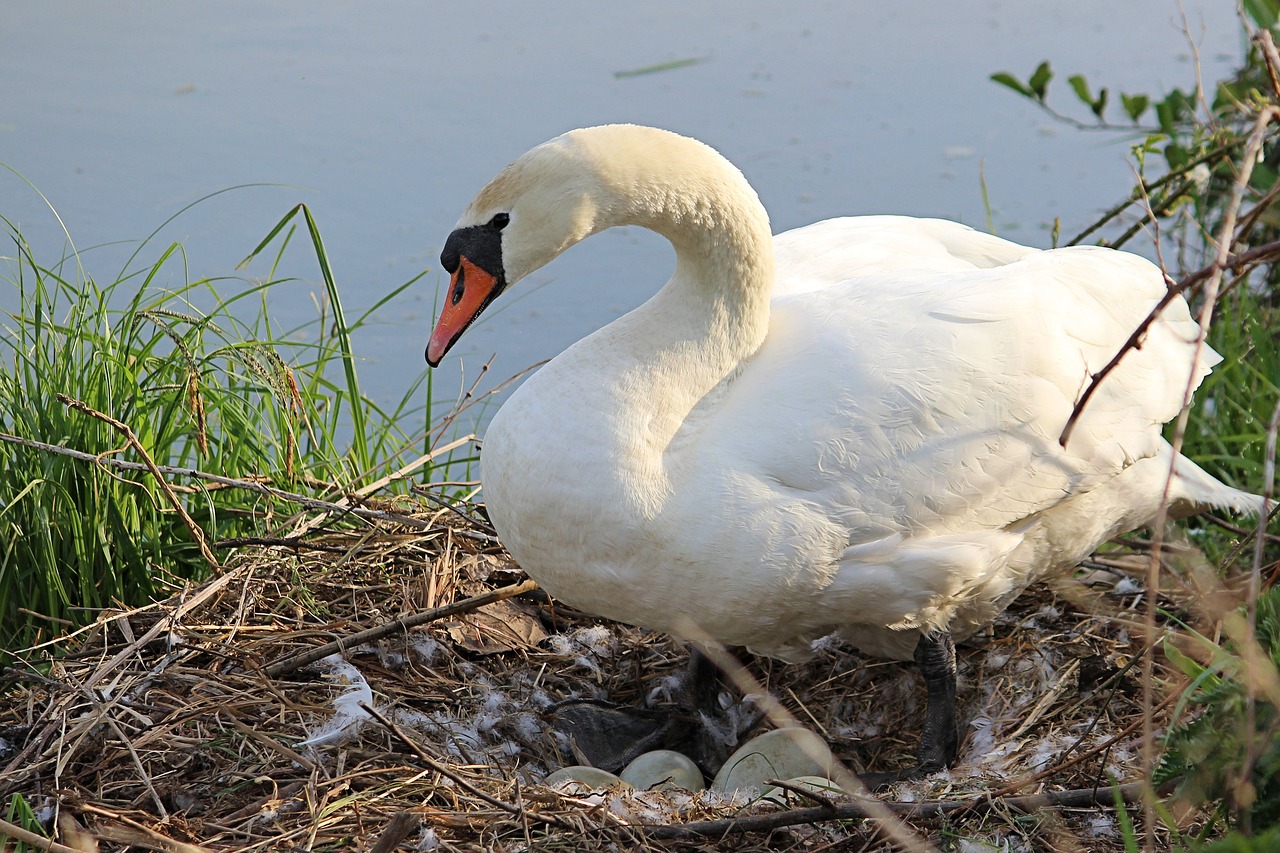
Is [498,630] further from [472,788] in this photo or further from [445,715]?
[472,788]

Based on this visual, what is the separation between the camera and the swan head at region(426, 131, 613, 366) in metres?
2.97

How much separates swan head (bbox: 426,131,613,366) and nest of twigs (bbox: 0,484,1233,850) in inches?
36.5

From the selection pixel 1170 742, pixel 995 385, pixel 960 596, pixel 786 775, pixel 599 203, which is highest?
pixel 599 203

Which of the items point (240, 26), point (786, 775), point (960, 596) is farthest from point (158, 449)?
point (240, 26)

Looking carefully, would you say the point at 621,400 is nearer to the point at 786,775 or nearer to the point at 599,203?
the point at 599,203

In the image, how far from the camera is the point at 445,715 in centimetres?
352

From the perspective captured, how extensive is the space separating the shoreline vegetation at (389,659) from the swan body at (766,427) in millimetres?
359

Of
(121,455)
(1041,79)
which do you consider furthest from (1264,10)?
(121,455)

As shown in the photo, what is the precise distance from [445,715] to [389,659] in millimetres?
233

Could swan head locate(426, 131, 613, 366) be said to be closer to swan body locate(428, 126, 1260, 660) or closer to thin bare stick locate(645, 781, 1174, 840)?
swan body locate(428, 126, 1260, 660)

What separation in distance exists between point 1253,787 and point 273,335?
158 inches

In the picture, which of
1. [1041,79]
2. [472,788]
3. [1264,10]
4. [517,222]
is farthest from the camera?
[1041,79]

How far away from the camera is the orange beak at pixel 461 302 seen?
9.95ft

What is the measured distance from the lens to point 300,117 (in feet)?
21.7
